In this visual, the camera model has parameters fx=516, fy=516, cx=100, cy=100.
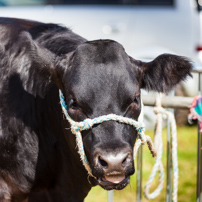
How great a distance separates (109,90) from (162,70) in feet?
1.50

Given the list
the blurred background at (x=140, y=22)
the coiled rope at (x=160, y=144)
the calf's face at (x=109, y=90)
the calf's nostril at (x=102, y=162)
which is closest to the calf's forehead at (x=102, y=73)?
the calf's face at (x=109, y=90)

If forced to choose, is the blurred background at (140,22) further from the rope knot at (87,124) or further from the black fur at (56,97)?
the rope knot at (87,124)

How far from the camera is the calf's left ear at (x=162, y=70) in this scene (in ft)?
10.9

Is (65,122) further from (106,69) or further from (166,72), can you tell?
(166,72)

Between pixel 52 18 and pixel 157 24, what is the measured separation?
153 cm

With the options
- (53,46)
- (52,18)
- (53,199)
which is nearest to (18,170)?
(53,199)

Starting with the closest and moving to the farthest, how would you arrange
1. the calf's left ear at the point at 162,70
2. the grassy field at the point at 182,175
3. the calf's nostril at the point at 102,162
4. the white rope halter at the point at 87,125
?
the calf's nostril at the point at 102,162 < the white rope halter at the point at 87,125 < the calf's left ear at the point at 162,70 < the grassy field at the point at 182,175

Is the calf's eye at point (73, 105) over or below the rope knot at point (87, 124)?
over

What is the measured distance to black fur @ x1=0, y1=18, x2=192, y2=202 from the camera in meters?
3.08

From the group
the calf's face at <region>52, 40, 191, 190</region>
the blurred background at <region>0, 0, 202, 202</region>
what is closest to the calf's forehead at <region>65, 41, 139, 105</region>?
the calf's face at <region>52, 40, 191, 190</region>

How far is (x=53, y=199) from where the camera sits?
11.8ft

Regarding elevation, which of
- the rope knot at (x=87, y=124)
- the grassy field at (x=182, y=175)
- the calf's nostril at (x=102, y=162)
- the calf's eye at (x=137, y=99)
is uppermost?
the calf's eye at (x=137, y=99)

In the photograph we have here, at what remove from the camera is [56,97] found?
11.6 ft

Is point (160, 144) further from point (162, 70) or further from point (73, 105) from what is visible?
point (73, 105)
